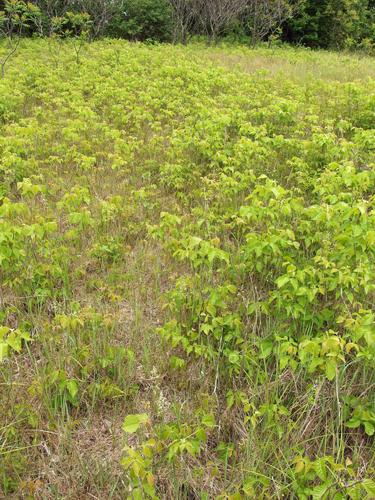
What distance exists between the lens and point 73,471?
2123 mm

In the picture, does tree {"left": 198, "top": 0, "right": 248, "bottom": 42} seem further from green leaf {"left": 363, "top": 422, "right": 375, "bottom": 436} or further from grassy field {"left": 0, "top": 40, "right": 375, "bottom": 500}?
green leaf {"left": 363, "top": 422, "right": 375, "bottom": 436}

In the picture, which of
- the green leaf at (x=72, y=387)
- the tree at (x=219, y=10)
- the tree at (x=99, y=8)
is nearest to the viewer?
the green leaf at (x=72, y=387)

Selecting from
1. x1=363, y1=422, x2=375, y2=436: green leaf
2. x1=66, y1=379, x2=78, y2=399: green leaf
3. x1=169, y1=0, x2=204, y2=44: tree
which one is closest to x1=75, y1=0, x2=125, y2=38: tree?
x1=169, y1=0, x2=204, y2=44: tree

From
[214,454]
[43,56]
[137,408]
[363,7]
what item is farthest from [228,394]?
[363,7]

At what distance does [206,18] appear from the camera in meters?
17.8

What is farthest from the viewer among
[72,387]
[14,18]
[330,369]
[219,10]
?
[219,10]

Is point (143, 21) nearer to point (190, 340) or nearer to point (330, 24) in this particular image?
point (330, 24)

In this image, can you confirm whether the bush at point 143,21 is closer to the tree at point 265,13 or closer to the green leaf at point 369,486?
the tree at point 265,13

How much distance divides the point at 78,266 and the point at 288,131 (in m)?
4.03

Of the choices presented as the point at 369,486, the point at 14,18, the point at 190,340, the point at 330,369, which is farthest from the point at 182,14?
the point at 369,486

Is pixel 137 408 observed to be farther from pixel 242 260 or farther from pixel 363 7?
pixel 363 7

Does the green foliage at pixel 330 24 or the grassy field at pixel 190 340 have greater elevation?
the green foliage at pixel 330 24

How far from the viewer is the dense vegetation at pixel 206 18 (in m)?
15.4

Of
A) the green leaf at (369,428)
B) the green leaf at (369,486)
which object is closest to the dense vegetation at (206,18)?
the green leaf at (369,428)
